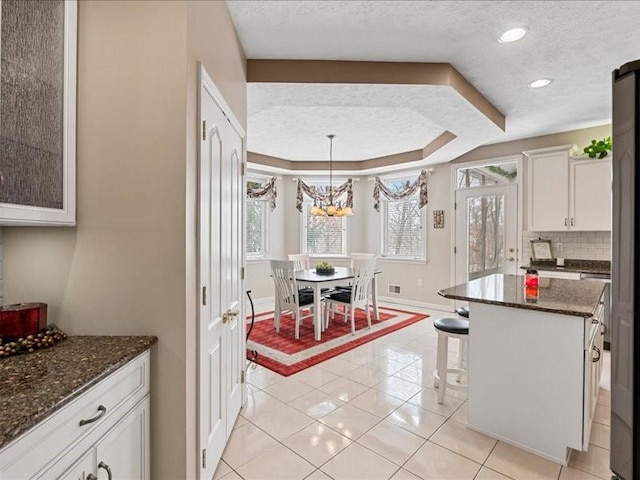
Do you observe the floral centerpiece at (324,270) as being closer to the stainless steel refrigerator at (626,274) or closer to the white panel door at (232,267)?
the white panel door at (232,267)

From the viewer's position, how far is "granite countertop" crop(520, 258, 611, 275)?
405cm

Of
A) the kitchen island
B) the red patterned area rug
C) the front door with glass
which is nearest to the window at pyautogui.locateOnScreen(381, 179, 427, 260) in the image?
the front door with glass

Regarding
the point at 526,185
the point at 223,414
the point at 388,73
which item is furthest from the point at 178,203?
the point at 526,185

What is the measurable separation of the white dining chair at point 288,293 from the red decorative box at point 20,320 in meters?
2.85

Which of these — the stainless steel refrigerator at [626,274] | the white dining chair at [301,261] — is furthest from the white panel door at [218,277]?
the white dining chair at [301,261]

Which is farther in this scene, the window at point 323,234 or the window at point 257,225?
the window at point 323,234

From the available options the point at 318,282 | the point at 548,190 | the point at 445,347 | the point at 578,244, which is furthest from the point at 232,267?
the point at 578,244

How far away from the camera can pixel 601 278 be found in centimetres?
380

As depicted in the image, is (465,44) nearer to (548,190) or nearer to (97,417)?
(548,190)

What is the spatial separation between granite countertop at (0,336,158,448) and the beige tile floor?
1077 mm

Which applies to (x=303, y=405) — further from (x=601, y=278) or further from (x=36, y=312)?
(x=601, y=278)

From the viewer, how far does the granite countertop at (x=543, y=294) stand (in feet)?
6.37

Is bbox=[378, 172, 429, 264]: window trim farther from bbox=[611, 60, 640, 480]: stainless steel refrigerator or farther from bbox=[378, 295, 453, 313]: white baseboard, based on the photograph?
bbox=[611, 60, 640, 480]: stainless steel refrigerator

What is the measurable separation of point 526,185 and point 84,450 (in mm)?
5407
